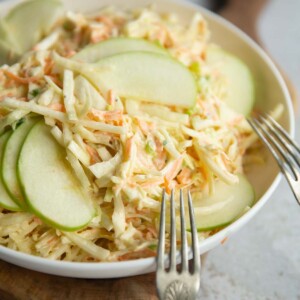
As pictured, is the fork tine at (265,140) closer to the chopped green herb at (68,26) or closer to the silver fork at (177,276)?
the silver fork at (177,276)

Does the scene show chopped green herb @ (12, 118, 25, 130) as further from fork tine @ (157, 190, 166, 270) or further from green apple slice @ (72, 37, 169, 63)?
fork tine @ (157, 190, 166, 270)

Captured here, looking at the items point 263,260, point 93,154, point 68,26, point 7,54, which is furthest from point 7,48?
point 263,260

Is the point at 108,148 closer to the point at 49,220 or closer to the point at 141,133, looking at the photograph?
the point at 141,133

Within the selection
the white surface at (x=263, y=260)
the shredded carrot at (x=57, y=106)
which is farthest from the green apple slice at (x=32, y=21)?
the white surface at (x=263, y=260)

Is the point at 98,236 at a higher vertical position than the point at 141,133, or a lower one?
lower

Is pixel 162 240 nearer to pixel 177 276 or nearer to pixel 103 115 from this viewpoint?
pixel 177 276

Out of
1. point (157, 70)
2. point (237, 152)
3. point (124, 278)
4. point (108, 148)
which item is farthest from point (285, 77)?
point (124, 278)
